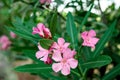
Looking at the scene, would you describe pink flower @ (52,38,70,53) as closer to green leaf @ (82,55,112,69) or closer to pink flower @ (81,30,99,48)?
pink flower @ (81,30,99,48)

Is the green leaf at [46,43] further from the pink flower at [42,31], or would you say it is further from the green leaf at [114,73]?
the green leaf at [114,73]

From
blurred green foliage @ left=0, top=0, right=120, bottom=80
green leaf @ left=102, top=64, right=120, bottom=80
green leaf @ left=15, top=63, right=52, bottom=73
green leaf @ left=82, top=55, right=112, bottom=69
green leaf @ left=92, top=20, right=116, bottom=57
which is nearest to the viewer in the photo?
green leaf @ left=82, top=55, right=112, bottom=69

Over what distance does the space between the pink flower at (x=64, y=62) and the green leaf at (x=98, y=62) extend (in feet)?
0.62

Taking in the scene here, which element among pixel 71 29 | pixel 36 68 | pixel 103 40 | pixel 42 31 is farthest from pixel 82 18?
pixel 42 31

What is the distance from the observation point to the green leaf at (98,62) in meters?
1.53

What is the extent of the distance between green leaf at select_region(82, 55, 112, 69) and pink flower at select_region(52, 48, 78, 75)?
0.62 feet

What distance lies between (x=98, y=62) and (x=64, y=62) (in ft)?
0.83

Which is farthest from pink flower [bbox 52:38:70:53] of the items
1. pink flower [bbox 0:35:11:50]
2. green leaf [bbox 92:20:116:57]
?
pink flower [bbox 0:35:11:50]

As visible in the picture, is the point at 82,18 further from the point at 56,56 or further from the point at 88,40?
the point at 56,56

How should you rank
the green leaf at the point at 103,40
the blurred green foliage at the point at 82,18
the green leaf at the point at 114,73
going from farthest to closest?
the blurred green foliage at the point at 82,18 → the green leaf at the point at 114,73 → the green leaf at the point at 103,40

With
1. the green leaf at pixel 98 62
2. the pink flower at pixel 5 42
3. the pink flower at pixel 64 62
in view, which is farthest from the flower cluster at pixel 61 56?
the pink flower at pixel 5 42

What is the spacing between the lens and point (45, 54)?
141 cm

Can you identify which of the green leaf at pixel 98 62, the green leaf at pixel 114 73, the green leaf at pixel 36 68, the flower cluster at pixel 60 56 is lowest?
the green leaf at pixel 114 73

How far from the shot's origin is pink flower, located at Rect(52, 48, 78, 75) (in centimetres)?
139
